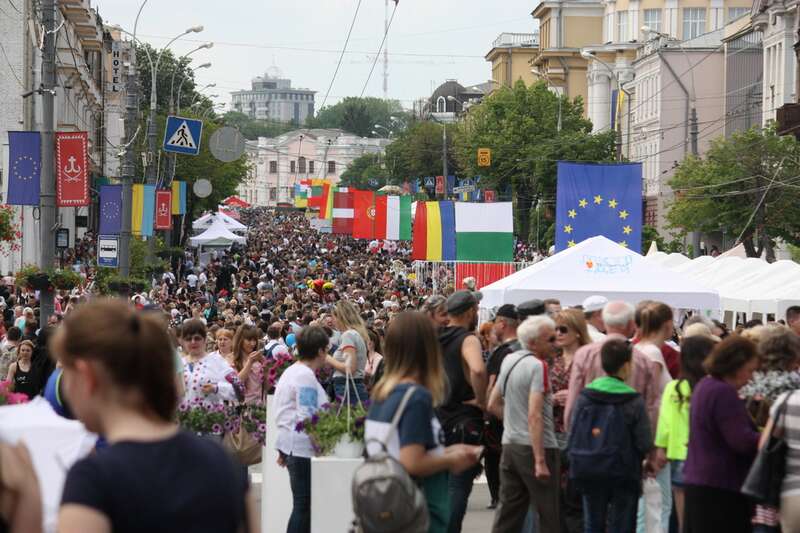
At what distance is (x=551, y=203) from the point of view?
75.0 m

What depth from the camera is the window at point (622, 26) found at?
96562 millimetres

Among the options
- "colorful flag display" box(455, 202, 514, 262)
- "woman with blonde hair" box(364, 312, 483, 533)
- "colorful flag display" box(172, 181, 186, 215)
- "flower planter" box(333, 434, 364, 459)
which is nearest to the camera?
"woman with blonde hair" box(364, 312, 483, 533)

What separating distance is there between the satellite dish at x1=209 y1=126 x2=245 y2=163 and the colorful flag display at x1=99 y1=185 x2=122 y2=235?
5.99 metres

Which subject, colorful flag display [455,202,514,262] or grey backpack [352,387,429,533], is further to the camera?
colorful flag display [455,202,514,262]

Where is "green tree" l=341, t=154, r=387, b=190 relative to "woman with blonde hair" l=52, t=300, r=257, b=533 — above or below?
above

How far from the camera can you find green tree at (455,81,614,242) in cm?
7388

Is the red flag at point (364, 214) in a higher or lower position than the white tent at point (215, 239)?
higher

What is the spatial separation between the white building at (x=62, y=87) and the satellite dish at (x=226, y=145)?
487 centimetres

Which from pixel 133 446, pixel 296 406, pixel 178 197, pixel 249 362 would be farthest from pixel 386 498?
pixel 178 197

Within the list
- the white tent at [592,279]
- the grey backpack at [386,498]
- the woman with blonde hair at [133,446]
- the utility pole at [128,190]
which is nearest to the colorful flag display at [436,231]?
the utility pole at [128,190]

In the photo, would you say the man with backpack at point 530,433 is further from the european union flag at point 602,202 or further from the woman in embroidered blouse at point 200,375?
the european union flag at point 602,202

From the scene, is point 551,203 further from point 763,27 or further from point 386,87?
point 386,87

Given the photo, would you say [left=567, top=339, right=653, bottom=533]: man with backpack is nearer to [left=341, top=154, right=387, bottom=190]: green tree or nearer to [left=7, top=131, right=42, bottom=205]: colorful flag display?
[left=7, top=131, right=42, bottom=205]: colorful flag display

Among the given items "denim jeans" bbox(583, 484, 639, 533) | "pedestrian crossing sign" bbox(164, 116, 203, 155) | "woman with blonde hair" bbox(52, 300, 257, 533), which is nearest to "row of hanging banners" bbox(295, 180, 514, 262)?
"pedestrian crossing sign" bbox(164, 116, 203, 155)
